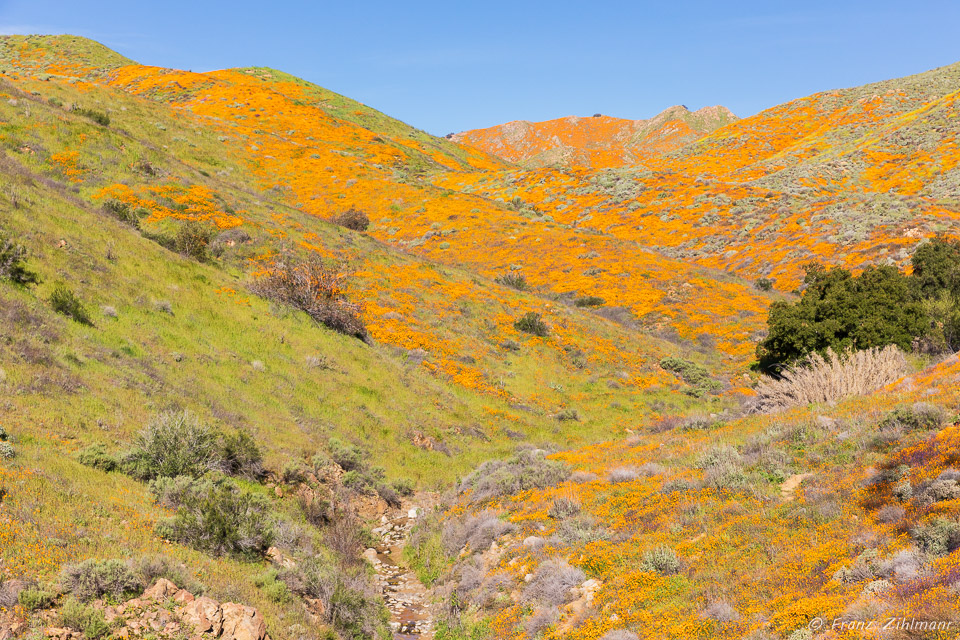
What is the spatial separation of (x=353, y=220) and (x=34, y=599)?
4484cm

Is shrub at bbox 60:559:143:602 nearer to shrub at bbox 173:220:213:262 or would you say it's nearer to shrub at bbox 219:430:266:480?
shrub at bbox 219:430:266:480

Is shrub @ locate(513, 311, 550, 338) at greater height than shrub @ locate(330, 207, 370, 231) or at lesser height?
lesser

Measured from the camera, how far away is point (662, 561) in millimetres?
8258

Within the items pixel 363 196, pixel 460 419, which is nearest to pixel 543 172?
pixel 363 196

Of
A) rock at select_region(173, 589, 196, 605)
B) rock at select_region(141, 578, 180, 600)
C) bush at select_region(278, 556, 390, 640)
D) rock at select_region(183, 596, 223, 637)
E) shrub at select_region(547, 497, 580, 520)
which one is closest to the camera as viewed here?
rock at select_region(183, 596, 223, 637)

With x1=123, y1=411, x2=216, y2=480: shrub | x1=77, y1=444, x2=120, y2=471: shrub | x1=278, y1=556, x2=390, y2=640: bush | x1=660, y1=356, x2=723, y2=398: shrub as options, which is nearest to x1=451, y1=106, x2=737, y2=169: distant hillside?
x1=660, y1=356, x2=723, y2=398: shrub

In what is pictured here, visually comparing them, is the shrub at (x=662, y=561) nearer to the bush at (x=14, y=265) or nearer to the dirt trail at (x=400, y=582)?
the dirt trail at (x=400, y=582)

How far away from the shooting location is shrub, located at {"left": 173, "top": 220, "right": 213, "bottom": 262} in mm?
24125

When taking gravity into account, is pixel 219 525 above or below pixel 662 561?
below

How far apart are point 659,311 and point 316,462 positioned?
97.1 ft

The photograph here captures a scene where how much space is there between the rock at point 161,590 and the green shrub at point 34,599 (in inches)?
39.7

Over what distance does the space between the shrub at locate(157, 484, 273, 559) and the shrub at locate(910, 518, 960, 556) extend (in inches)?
392

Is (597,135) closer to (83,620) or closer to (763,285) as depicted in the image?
(763,285)

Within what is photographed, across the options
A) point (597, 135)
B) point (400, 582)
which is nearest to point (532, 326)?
point (400, 582)
